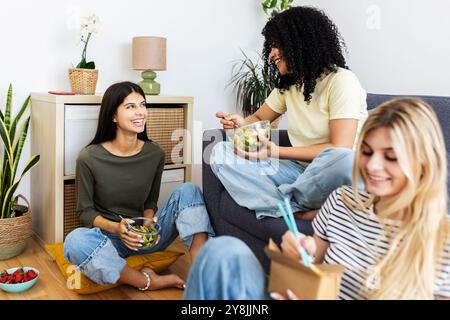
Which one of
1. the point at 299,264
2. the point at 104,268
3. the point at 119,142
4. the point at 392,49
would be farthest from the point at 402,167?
the point at 392,49

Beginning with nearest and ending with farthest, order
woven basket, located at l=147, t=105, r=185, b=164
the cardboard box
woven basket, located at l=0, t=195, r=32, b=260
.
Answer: the cardboard box, woven basket, located at l=0, t=195, r=32, b=260, woven basket, located at l=147, t=105, r=185, b=164

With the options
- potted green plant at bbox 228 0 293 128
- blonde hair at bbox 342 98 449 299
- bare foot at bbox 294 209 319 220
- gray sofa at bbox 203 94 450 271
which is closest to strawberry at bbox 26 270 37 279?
gray sofa at bbox 203 94 450 271

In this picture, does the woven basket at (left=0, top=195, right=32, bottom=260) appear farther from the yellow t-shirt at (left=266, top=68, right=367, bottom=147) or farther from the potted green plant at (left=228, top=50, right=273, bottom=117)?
the potted green plant at (left=228, top=50, right=273, bottom=117)

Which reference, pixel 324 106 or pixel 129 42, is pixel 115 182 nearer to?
pixel 324 106

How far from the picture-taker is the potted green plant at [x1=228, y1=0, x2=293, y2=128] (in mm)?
3088

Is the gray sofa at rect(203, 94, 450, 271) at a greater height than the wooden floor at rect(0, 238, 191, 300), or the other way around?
the gray sofa at rect(203, 94, 450, 271)

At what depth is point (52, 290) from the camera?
1891mm

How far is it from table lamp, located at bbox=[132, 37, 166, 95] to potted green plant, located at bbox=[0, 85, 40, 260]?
60 centimetres

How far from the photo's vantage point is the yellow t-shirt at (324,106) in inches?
67.1

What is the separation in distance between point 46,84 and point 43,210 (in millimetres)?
690

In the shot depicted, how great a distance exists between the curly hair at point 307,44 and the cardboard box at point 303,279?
0.97 metres

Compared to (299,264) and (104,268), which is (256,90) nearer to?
(104,268)

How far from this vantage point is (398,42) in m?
2.58

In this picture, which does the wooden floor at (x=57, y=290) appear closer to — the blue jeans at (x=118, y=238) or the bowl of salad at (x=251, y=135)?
the blue jeans at (x=118, y=238)
